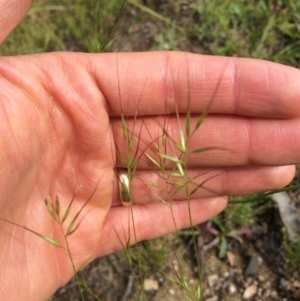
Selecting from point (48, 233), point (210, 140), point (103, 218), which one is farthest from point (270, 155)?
point (48, 233)

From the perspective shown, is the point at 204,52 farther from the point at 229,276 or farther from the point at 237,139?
the point at 229,276

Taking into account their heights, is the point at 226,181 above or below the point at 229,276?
above

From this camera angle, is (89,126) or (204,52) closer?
(89,126)

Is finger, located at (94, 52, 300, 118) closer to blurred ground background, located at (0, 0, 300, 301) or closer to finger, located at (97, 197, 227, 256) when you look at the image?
blurred ground background, located at (0, 0, 300, 301)

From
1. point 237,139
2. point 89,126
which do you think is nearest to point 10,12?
point 89,126

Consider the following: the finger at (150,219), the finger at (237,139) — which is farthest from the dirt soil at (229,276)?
the finger at (237,139)
